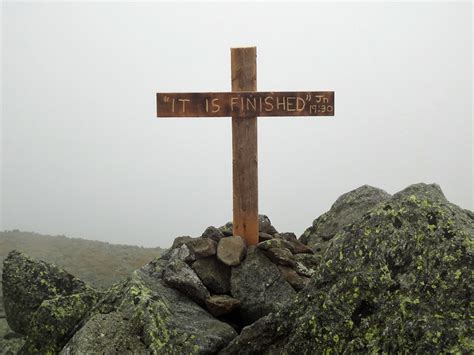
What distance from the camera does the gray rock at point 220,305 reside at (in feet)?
37.3

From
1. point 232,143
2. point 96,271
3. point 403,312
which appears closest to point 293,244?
point 232,143

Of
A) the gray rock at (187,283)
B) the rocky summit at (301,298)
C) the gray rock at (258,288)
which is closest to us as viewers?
the rocky summit at (301,298)

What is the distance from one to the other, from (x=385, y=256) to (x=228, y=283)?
546 cm

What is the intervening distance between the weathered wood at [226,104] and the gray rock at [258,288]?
12.9ft

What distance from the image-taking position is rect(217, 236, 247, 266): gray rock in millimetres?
12594

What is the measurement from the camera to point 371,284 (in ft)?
24.8

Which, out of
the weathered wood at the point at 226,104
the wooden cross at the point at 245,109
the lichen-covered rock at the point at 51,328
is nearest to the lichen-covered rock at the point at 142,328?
the lichen-covered rock at the point at 51,328

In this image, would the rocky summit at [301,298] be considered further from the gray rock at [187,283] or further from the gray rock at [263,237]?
the gray rock at [263,237]

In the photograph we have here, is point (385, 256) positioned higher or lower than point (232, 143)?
lower

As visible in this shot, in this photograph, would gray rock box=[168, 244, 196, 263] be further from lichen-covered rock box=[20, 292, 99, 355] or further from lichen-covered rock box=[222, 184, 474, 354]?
lichen-covered rock box=[222, 184, 474, 354]

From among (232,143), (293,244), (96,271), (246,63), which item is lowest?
(96,271)

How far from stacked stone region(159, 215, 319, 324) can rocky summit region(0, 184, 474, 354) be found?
0.09 feet

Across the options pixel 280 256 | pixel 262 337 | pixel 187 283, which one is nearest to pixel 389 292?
pixel 262 337

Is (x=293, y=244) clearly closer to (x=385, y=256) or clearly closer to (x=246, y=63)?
(x=246, y=63)
